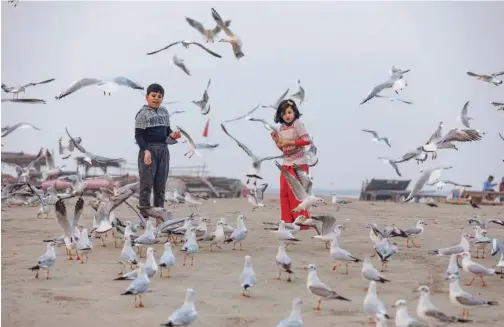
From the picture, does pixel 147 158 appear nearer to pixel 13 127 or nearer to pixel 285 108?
pixel 285 108

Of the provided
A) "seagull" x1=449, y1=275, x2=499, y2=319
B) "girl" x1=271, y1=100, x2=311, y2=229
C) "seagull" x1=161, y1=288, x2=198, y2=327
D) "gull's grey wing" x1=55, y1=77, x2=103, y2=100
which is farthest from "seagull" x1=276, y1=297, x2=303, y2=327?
"gull's grey wing" x1=55, y1=77, x2=103, y2=100

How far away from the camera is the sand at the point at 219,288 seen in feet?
14.6

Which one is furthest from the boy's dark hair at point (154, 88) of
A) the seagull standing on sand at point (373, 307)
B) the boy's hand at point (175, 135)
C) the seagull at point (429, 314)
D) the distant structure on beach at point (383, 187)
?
the distant structure on beach at point (383, 187)

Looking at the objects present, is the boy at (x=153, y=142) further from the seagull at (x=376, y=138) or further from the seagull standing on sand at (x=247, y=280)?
the seagull at (x=376, y=138)

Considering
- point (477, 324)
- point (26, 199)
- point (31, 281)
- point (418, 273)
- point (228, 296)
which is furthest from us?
point (26, 199)

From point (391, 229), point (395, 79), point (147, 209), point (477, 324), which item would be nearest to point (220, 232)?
point (147, 209)

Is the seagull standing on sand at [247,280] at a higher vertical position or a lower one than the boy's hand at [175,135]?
lower

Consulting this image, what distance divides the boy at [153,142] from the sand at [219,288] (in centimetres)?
72

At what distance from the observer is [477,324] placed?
4355 mm

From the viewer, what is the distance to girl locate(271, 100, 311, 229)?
829 cm

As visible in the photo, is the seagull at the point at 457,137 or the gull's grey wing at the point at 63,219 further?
the seagull at the point at 457,137

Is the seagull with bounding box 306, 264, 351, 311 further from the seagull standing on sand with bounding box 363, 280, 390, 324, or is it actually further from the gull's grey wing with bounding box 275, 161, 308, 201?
the gull's grey wing with bounding box 275, 161, 308, 201

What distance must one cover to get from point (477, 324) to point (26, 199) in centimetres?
1245

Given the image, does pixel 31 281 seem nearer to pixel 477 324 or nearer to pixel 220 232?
pixel 220 232
